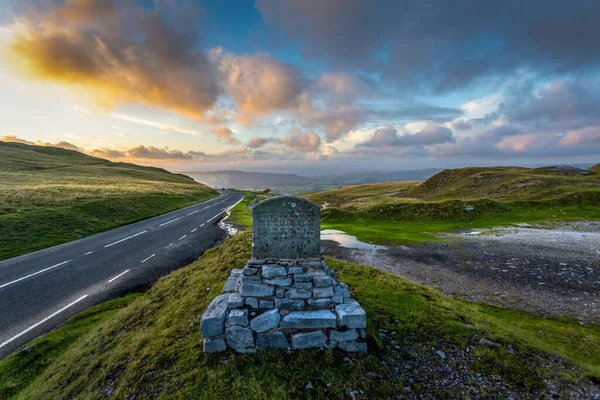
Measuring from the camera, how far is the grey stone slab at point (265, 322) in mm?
6719

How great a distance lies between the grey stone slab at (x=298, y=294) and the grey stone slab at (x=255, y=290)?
48cm

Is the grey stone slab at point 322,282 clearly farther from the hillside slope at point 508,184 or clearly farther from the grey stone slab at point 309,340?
the hillside slope at point 508,184

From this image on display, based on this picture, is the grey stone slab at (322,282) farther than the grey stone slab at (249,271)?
No

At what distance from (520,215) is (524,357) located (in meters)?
28.9

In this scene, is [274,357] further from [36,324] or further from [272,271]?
[36,324]

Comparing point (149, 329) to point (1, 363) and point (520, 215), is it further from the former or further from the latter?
point (520, 215)

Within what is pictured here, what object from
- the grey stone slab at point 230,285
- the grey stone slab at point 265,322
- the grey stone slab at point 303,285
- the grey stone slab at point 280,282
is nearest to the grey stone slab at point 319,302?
the grey stone slab at point 303,285

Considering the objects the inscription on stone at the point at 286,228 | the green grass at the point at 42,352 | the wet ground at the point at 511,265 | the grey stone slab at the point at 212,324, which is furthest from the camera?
the wet ground at the point at 511,265

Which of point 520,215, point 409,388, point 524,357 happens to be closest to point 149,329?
point 409,388

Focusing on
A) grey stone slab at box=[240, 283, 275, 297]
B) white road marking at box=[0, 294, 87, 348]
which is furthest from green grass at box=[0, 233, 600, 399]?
grey stone slab at box=[240, 283, 275, 297]

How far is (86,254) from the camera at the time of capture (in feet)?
64.3

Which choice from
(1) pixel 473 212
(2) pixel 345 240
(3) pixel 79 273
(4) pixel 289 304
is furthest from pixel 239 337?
(1) pixel 473 212

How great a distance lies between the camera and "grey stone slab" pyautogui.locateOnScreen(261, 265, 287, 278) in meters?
7.81

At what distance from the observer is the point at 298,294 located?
24.3 ft
